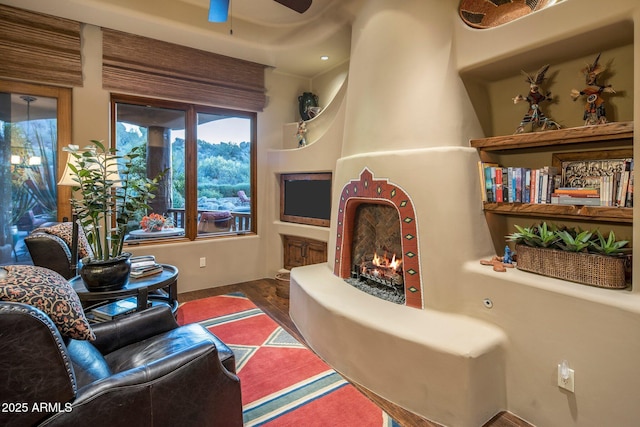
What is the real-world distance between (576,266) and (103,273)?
9.73ft

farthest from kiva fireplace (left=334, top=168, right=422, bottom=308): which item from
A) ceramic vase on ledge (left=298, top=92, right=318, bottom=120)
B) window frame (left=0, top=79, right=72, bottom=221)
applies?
window frame (left=0, top=79, right=72, bottom=221)

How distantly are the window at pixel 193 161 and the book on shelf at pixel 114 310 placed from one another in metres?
1.21

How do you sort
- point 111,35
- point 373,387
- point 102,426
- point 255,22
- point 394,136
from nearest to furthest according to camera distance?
point 102,426 → point 373,387 → point 394,136 → point 111,35 → point 255,22

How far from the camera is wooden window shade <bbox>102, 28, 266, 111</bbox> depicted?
3432mm

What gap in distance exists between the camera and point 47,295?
3.97 feet

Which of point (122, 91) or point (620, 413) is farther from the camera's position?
point (122, 91)

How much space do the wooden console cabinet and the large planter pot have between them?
229 cm

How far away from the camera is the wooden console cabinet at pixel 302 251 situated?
415 cm

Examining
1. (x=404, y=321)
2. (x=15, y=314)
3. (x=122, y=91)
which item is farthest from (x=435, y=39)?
(x=122, y=91)

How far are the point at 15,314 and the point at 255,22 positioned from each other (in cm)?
380

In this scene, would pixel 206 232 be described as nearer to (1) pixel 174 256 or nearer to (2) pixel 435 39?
(1) pixel 174 256

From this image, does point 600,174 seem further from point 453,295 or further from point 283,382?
point 283,382

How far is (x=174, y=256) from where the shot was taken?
395 cm

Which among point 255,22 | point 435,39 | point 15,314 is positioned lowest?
point 15,314
